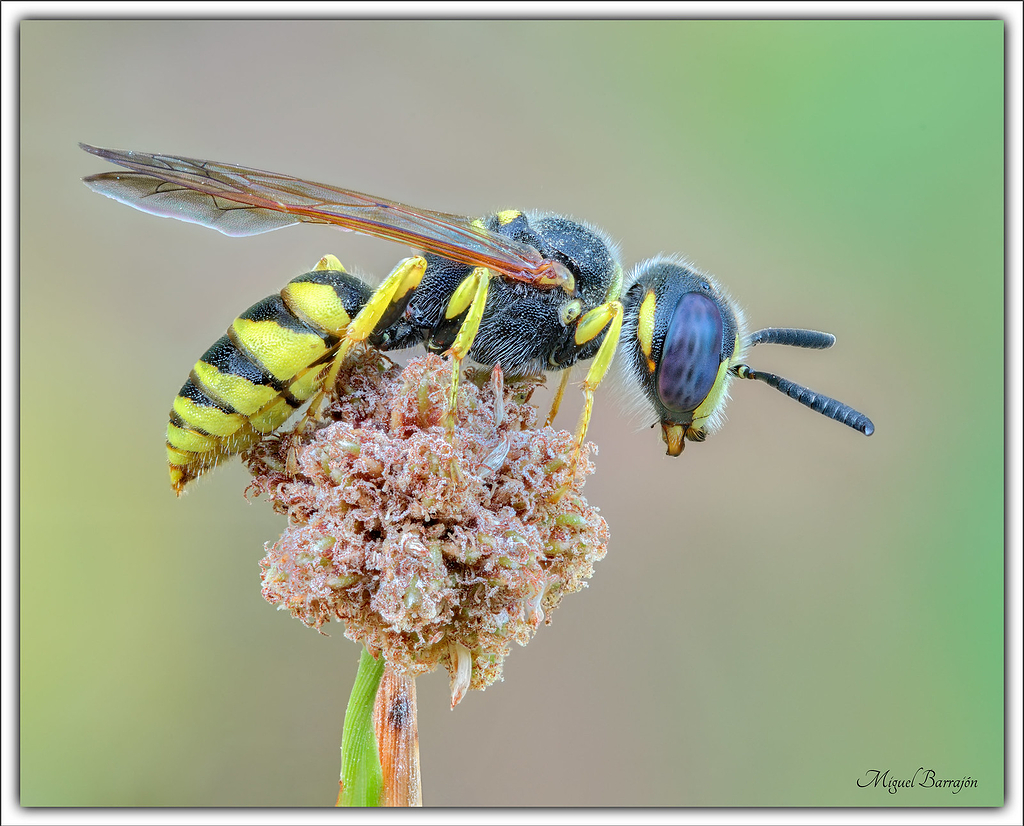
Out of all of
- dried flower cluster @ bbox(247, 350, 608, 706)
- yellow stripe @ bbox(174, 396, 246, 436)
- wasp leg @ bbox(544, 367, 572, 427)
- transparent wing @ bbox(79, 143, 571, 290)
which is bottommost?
dried flower cluster @ bbox(247, 350, 608, 706)

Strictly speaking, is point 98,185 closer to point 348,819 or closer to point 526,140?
point 348,819

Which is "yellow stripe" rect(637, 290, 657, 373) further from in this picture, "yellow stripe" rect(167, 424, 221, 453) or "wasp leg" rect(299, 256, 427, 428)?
"yellow stripe" rect(167, 424, 221, 453)

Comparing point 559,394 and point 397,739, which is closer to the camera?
point 397,739

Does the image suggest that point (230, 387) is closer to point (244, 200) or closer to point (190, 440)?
point (190, 440)

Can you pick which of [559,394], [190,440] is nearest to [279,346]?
[190,440]
